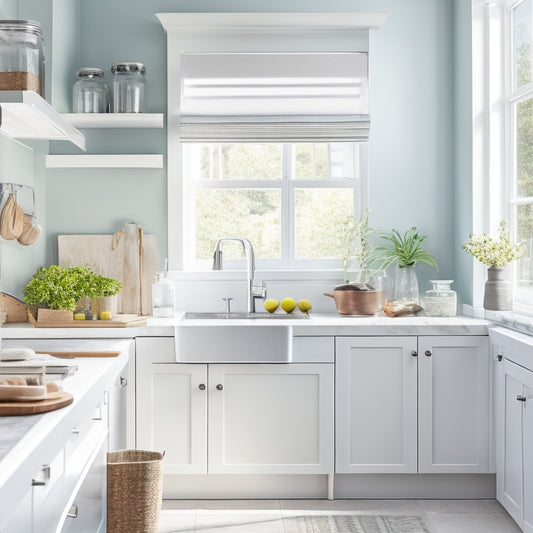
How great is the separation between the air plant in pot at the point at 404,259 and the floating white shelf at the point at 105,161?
4.47 feet

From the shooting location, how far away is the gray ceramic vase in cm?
362

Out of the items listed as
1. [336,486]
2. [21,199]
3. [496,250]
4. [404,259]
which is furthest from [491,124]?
[21,199]

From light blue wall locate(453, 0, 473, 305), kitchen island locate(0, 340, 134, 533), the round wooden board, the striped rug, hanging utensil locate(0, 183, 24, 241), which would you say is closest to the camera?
kitchen island locate(0, 340, 134, 533)

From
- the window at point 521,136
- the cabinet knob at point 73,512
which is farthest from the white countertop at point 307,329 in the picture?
the cabinet knob at point 73,512

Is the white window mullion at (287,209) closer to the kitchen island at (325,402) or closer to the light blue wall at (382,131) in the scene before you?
the light blue wall at (382,131)

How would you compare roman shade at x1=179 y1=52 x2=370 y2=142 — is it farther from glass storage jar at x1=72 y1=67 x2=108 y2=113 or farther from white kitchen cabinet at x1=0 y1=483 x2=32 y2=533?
white kitchen cabinet at x1=0 y1=483 x2=32 y2=533

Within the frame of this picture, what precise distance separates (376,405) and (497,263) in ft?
3.03

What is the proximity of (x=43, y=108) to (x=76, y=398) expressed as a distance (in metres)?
1.15

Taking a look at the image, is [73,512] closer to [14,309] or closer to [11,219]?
[11,219]

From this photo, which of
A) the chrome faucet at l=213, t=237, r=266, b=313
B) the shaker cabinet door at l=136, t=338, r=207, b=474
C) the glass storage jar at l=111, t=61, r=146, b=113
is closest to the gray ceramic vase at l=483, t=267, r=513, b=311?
the chrome faucet at l=213, t=237, r=266, b=313

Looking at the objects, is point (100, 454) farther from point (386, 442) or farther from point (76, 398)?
point (386, 442)

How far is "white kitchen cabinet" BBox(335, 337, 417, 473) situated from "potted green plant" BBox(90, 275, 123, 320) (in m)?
1.17

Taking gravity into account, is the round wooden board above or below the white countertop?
below

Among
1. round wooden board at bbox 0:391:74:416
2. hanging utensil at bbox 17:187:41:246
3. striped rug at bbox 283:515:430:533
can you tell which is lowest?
striped rug at bbox 283:515:430:533
